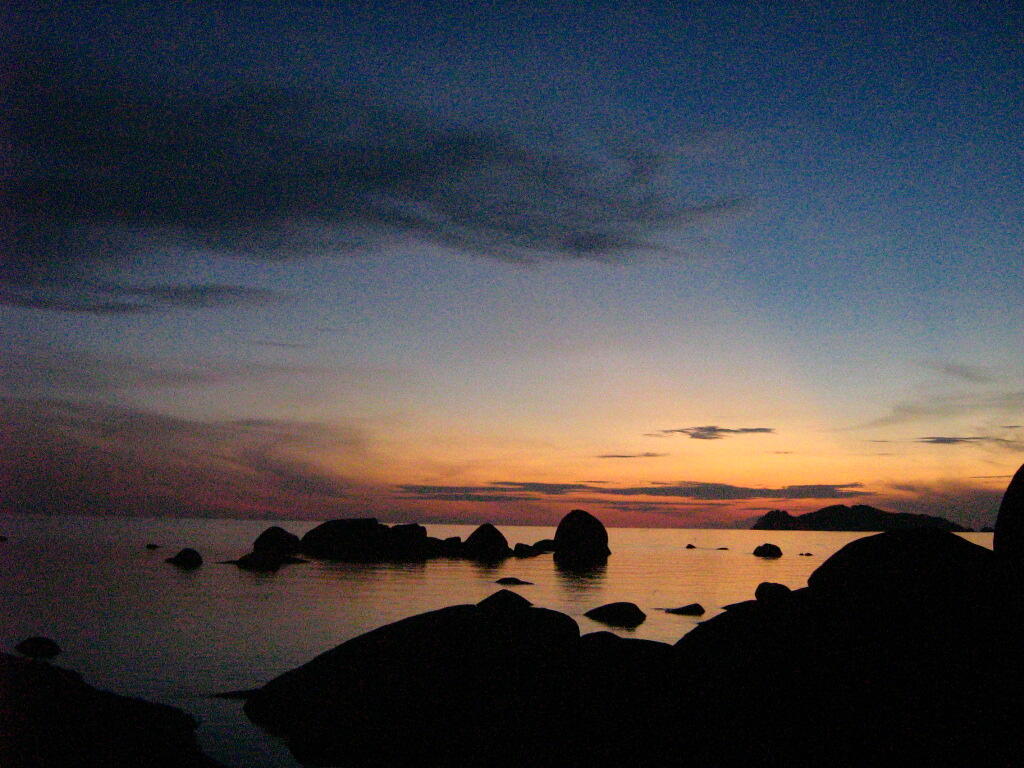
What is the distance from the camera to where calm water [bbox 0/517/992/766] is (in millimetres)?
21141

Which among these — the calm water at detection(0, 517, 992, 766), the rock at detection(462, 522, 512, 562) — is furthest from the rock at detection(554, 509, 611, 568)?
the rock at detection(462, 522, 512, 562)

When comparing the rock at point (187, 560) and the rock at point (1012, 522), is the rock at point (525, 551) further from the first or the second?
the rock at point (1012, 522)

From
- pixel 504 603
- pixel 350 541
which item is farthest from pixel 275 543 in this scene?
pixel 504 603

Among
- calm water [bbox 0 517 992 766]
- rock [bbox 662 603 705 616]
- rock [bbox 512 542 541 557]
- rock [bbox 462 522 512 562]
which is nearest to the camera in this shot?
calm water [bbox 0 517 992 766]

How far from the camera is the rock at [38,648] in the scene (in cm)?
2411

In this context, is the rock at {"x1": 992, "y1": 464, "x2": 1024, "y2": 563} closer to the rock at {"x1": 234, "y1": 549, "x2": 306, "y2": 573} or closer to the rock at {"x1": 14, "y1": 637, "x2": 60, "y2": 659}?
the rock at {"x1": 14, "y1": 637, "x2": 60, "y2": 659}

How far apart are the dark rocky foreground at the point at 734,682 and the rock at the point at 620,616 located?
1751 cm

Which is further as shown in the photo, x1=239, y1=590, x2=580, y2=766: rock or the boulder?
the boulder

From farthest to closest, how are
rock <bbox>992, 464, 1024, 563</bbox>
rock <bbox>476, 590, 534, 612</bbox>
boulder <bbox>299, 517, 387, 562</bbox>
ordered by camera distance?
1. boulder <bbox>299, 517, 387, 562</bbox>
2. rock <bbox>476, 590, 534, 612</bbox>
3. rock <bbox>992, 464, 1024, 563</bbox>

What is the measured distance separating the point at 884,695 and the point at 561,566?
66.7 m

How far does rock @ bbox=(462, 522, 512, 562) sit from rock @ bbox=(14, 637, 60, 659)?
65976 millimetres

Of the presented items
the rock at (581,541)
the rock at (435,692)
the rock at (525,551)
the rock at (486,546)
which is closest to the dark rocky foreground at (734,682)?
the rock at (435,692)

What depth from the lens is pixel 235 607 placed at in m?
38.0

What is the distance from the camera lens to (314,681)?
1627 centimetres
